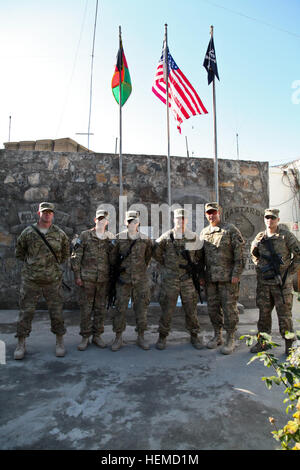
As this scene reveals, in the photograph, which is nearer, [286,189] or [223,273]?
→ [223,273]

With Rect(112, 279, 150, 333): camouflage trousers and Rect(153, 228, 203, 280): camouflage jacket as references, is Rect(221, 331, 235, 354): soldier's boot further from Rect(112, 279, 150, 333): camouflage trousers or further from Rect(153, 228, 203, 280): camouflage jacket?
Rect(112, 279, 150, 333): camouflage trousers

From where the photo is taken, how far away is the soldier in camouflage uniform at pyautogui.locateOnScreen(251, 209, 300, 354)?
146 inches

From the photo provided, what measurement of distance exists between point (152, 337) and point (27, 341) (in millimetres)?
1619

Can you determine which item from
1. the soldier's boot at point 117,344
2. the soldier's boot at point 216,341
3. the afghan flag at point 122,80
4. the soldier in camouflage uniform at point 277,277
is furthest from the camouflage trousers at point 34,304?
the afghan flag at point 122,80

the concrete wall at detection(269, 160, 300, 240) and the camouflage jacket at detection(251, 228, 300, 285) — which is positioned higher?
the concrete wall at detection(269, 160, 300, 240)

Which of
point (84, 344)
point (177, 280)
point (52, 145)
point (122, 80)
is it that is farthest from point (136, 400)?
point (52, 145)

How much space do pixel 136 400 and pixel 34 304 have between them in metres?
1.74

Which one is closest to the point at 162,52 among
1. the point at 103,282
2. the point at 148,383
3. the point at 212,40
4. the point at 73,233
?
the point at 212,40

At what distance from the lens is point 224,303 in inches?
153

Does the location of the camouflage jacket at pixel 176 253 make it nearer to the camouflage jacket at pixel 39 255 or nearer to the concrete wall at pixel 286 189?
the camouflage jacket at pixel 39 255

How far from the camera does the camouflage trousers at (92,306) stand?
12.8 ft

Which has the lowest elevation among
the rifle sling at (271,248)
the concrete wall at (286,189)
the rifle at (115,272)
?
the rifle at (115,272)

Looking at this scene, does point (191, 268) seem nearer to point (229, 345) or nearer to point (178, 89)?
point (229, 345)

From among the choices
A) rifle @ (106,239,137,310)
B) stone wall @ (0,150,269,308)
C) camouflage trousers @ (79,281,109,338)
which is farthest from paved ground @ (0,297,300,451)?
stone wall @ (0,150,269,308)
